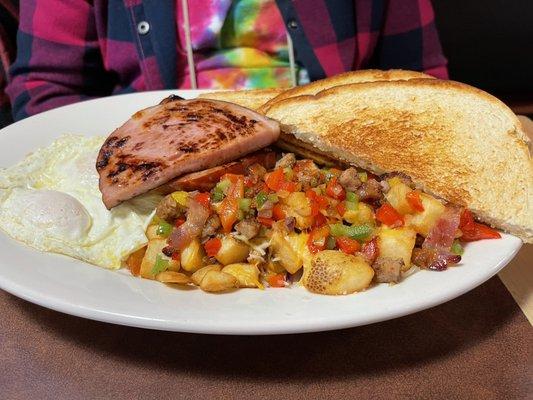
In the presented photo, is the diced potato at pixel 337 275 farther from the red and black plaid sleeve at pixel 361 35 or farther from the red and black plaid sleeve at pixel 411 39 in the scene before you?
the red and black plaid sleeve at pixel 411 39

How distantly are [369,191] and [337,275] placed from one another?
13.1 inches

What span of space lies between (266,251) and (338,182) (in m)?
0.31

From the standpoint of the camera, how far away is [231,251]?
1435 mm

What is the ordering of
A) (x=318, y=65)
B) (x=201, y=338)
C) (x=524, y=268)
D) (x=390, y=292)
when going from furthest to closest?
(x=318, y=65) → (x=524, y=268) → (x=201, y=338) → (x=390, y=292)

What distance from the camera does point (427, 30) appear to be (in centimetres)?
293

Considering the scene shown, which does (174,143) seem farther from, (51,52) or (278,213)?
(51,52)

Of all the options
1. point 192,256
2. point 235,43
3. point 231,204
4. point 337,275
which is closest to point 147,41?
point 235,43

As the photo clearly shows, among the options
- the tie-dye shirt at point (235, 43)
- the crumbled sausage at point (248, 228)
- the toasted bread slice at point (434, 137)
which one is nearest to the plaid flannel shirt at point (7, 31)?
the tie-dye shirt at point (235, 43)

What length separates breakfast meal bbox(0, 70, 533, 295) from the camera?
142 cm

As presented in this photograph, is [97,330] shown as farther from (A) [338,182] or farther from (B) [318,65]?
(B) [318,65]

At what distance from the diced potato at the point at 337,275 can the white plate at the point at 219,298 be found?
0.08 ft

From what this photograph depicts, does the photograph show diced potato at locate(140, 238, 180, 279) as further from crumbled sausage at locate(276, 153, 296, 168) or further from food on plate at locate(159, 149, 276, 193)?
crumbled sausage at locate(276, 153, 296, 168)

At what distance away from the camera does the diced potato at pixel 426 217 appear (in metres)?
1.44

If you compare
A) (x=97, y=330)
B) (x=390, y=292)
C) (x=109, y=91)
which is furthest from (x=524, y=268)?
(x=109, y=91)
